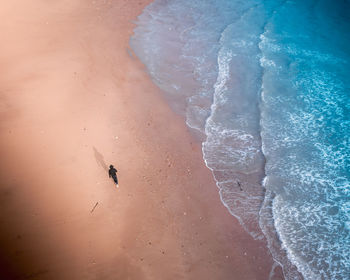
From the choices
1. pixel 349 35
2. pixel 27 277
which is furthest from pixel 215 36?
pixel 27 277

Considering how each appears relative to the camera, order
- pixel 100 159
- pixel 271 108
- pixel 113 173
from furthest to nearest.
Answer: pixel 271 108 < pixel 100 159 < pixel 113 173

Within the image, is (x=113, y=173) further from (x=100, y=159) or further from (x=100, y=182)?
(x=100, y=159)

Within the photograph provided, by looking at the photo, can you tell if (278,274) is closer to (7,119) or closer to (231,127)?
(231,127)

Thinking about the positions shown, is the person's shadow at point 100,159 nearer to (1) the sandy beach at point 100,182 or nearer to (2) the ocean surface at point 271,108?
(1) the sandy beach at point 100,182

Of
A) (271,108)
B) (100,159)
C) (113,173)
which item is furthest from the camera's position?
(271,108)

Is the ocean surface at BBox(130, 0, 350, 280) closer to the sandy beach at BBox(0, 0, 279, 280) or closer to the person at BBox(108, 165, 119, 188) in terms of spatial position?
the sandy beach at BBox(0, 0, 279, 280)

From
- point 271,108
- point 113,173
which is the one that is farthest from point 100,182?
point 271,108

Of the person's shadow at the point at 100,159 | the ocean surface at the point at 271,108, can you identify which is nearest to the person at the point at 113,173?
the person's shadow at the point at 100,159

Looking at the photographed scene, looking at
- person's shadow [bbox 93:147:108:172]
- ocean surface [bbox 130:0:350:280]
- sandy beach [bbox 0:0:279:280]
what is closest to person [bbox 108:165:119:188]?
sandy beach [bbox 0:0:279:280]
